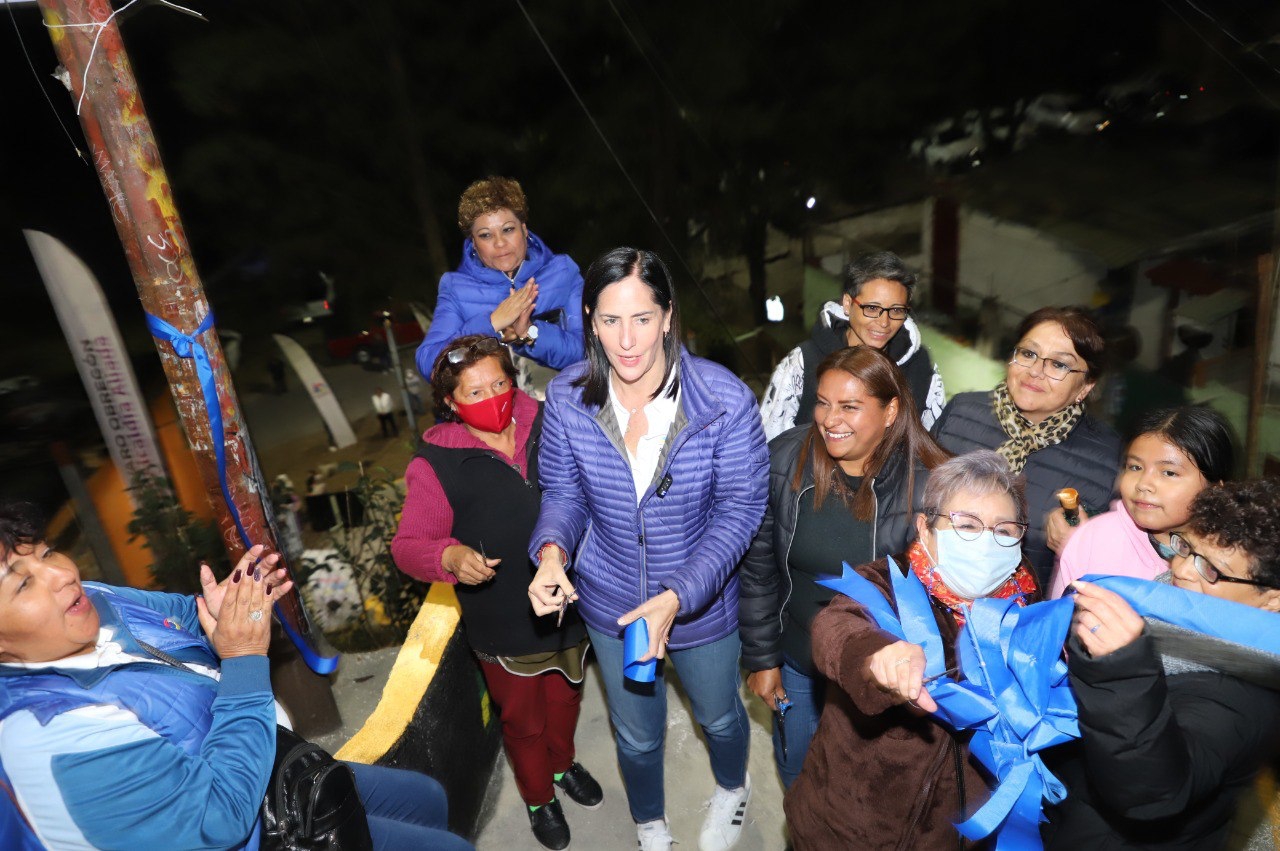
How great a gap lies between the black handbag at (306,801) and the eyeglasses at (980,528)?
62.8 inches

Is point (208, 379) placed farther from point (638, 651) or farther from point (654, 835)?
point (654, 835)

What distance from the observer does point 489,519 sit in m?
2.62

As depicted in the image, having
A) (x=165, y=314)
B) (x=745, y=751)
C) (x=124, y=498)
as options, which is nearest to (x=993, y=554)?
(x=745, y=751)

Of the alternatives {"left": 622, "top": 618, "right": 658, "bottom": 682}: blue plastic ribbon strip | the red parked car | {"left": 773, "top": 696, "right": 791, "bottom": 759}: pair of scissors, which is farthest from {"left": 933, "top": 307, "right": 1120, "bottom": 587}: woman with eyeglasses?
the red parked car

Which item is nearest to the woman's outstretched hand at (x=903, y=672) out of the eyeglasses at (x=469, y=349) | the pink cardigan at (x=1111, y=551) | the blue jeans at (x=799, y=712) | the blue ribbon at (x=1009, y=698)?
the blue ribbon at (x=1009, y=698)

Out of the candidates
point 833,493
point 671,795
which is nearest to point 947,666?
point 833,493

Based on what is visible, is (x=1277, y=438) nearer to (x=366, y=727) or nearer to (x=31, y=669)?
(x=366, y=727)

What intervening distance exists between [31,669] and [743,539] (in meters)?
1.68

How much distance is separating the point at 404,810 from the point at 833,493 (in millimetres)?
1575

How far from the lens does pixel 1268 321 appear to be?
536cm

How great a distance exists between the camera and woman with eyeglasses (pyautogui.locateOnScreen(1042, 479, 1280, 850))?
144 centimetres

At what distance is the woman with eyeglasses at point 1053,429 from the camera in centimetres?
241

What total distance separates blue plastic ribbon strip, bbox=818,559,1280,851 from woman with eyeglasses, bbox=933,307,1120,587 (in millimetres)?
783

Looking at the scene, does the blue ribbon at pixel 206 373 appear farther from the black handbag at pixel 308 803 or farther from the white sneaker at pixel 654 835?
the white sneaker at pixel 654 835
